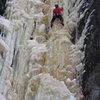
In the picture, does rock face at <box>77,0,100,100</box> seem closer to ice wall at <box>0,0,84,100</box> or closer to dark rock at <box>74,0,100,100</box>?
dark rock at <box>74,0,100,100</box>

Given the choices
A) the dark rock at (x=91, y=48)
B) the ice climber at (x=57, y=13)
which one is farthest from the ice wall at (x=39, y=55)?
the dark rock at (x=91, y=48)

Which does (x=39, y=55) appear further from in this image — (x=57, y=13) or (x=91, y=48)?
(x=57, y=13)

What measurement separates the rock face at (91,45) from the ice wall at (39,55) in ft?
0.90

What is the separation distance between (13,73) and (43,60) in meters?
0.89

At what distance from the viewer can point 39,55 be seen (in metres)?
11.8

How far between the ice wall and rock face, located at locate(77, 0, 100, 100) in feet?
0.90

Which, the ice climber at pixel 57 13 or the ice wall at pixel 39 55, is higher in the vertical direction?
the ice climber at pixel 57 13

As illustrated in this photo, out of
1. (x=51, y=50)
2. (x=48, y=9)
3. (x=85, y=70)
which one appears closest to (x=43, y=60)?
(x=51, y=50)

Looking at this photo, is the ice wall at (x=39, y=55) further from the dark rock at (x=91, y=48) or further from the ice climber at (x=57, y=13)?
the dark rock at (x=91, y=48)

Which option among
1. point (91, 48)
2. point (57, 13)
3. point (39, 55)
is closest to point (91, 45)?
point (91, 48)

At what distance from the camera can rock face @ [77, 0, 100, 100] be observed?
1036cm

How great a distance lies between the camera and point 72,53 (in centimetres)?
1152

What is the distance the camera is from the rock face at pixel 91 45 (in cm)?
1036

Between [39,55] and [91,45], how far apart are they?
5.28 feet
